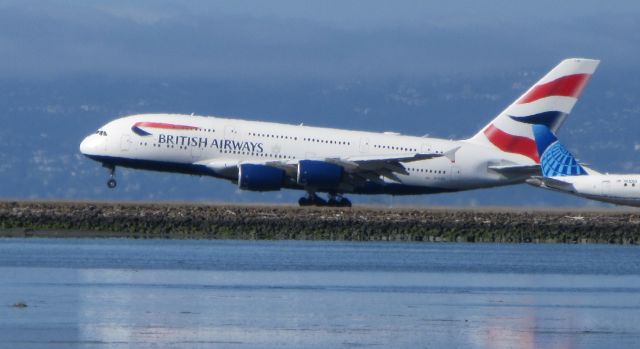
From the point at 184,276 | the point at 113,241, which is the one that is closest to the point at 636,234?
the point at 113,241

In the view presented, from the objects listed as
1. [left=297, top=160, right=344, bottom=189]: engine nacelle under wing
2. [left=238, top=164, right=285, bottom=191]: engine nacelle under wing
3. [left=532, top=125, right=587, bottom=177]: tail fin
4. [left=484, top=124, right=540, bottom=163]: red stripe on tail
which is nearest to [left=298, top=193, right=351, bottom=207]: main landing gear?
[left=297, top=160, right=344, bottom=189]: engine nacelle under wing

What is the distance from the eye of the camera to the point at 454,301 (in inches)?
1330

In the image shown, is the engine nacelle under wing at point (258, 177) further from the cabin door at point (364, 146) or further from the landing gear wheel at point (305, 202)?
the cabin door at point (364, 146)

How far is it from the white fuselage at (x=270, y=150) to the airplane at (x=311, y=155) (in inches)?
1.4

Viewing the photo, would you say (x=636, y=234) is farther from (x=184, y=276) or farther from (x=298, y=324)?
(x=298, y=324)

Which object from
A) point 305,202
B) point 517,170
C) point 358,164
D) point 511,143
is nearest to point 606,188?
point 517,170

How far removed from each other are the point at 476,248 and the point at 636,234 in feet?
24.6

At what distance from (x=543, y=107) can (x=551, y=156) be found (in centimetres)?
244

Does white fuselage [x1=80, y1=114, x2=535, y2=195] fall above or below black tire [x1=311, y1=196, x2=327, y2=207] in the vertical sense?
above

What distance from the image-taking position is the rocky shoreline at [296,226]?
2265 inches

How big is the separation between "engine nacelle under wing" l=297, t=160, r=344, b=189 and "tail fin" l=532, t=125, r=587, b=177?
28.8 feet

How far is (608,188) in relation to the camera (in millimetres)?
66562

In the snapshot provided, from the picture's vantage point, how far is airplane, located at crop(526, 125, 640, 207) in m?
66.1

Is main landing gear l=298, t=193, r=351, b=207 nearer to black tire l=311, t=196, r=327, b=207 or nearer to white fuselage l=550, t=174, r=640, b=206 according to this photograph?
black tire l=311, t=196, r=327, b=207
